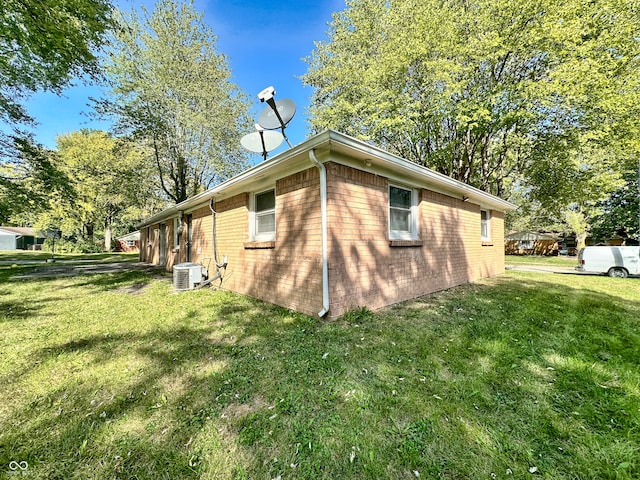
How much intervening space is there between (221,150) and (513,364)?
51.1ft

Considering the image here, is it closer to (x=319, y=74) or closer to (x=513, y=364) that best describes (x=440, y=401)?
(x=513, y=364)

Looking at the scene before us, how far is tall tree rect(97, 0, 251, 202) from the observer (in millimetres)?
11852

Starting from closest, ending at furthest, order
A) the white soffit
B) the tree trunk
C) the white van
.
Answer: the white soffit → the white van → the tree trunk

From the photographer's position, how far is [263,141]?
6223 mm

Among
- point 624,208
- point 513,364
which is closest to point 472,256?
point 513,364

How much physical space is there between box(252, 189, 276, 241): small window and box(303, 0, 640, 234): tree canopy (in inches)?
285

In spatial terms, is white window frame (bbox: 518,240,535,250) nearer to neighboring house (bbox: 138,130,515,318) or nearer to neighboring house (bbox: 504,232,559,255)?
neighboring house (bbox: 504,232,559,255)

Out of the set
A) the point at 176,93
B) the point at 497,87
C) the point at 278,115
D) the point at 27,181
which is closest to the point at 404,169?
the point at 278,115

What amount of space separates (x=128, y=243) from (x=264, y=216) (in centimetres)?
3623

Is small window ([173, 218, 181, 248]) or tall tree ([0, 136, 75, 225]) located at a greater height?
tall tree ([0, 136, 75, 225])

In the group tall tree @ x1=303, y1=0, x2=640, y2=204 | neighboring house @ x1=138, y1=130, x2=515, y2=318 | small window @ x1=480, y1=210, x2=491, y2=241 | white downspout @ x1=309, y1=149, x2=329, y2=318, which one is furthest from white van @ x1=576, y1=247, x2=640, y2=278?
white downspout @ x1=309, y1=149, x2=329, y2=318

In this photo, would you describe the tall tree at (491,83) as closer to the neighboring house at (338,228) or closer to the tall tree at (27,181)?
the neighboring house at (338,228)

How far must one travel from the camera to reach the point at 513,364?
2.82 m

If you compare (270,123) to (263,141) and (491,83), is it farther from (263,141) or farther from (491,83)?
(491,83)
